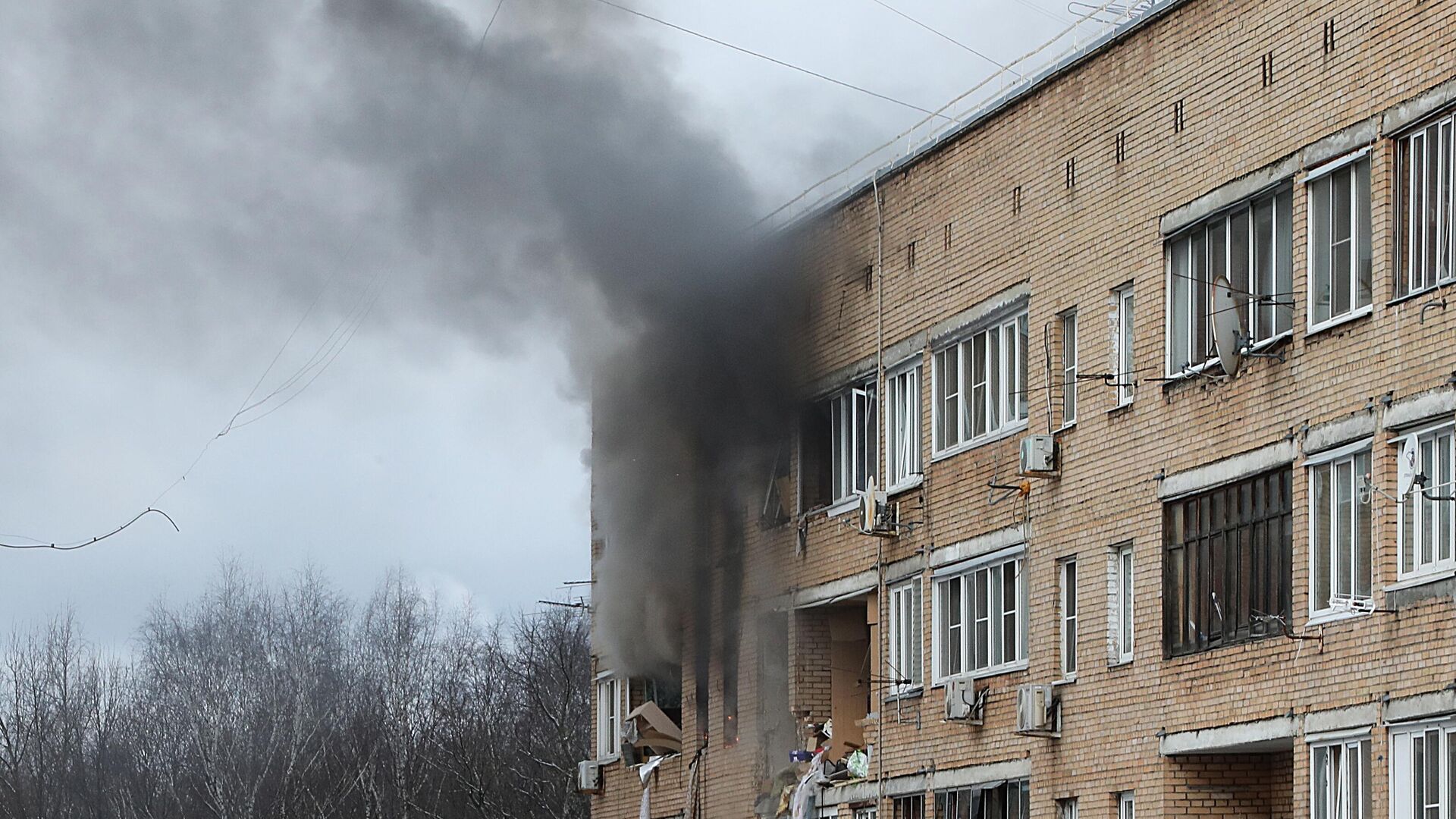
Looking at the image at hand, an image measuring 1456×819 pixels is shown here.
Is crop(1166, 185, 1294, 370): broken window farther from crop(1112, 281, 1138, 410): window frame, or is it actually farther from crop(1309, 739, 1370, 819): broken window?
crop(1309, 739, 1370, 819): broken window

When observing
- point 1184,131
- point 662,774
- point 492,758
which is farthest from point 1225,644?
point 492,758

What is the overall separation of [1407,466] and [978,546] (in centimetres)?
792

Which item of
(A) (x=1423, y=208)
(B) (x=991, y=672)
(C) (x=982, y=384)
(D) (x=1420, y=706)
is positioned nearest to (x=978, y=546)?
(B) (x=991, y=672)

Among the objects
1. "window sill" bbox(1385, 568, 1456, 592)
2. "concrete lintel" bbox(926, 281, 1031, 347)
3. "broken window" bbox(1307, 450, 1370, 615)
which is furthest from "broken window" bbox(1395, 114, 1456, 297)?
"concrete lintel" bbox(926, 281, 1031, 347)

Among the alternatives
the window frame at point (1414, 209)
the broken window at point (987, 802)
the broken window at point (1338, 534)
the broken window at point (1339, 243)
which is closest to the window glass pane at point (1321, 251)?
the broken window at point (1339, 243)

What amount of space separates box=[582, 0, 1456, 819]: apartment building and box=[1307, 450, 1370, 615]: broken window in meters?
→ 0.03

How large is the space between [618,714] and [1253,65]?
18.4 m

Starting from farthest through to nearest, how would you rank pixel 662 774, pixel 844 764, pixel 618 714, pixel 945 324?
pixel 618 714
pixel 662 774
pixel 844 764
pixel 945 324

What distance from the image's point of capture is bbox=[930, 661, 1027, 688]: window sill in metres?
24.5

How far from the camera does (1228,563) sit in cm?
2084

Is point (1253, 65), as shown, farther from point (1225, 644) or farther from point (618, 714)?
point (618, 714)

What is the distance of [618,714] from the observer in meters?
35.6

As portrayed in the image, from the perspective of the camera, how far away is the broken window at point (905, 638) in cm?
2689

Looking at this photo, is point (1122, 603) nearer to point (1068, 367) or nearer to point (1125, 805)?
point (1125, 805)
